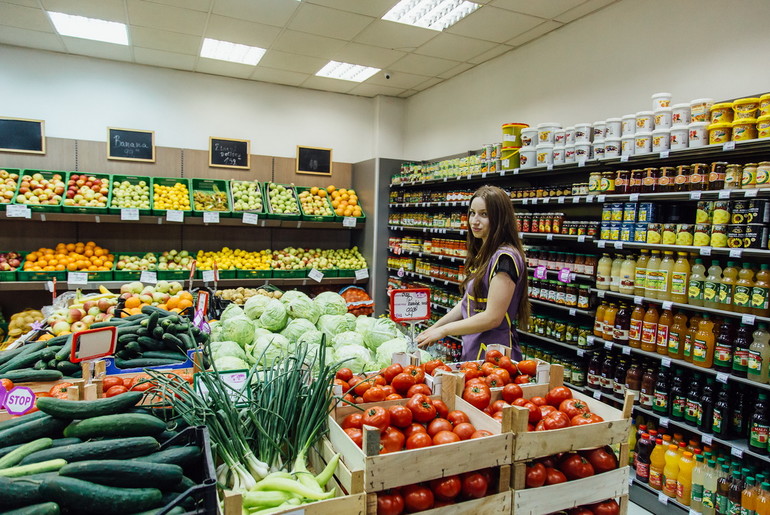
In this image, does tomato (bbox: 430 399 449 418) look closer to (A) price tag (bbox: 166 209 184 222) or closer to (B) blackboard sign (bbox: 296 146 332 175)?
(A) price tag (bbox: 166 209 184 222)

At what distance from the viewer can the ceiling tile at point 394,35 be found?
4734 millimetres

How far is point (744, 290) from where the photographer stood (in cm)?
278

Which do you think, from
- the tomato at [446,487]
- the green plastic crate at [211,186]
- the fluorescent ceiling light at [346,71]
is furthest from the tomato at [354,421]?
the fluorescent ceiling light at [346,71]

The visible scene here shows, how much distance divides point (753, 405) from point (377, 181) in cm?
461

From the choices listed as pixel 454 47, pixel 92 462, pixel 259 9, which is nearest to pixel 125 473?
pixel 92 462

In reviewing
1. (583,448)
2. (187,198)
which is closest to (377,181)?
(187,198)

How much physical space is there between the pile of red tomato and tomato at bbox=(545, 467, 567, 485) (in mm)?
215

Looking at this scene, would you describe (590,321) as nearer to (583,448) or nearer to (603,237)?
(603,237)

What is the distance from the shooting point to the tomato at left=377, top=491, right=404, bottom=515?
1315 millimetres

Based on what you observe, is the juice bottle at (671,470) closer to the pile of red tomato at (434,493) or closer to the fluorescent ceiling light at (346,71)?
the pile of red tomato at (434,493)

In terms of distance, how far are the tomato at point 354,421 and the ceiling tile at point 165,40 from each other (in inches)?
194

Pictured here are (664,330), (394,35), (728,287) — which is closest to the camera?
(728,287)

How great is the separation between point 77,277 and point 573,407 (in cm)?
505

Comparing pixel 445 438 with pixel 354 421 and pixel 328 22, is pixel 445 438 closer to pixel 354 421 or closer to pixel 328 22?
pixel 354 421
